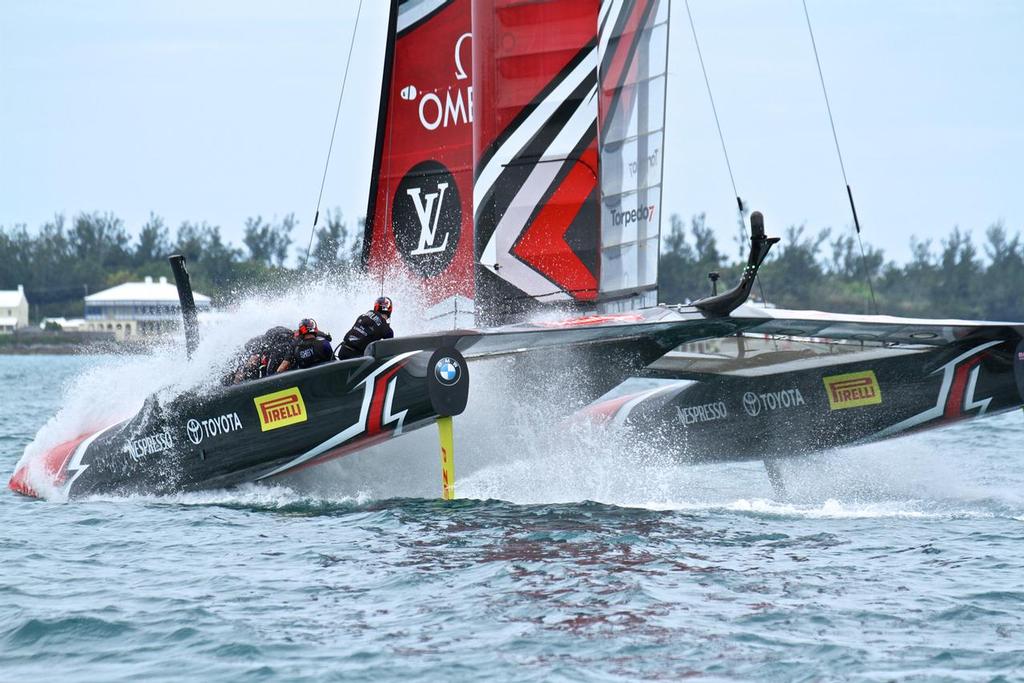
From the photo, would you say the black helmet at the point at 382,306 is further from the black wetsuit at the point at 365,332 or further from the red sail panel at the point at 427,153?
the red sail panel at the point at 427,153

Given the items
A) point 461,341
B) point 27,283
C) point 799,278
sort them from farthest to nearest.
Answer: point 27,283
point 799,278
point 461,341

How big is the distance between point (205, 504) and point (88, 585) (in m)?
2.19

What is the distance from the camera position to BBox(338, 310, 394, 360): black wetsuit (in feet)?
27.1

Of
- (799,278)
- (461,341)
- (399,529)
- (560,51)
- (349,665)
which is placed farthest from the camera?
(799,278)

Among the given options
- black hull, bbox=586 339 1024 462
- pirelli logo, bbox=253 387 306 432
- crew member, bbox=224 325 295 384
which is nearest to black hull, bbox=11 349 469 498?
pirelli logo, bbox=253 387 306 432

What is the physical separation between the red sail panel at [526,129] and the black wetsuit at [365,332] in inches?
56.5

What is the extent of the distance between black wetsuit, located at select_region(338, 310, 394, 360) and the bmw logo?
2.23ft

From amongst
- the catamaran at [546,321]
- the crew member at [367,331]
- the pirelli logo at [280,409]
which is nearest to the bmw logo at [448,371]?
the catamaran at [546,321]

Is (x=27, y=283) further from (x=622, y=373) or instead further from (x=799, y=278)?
(x=622, y=373)

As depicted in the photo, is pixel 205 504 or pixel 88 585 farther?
pixel 205 504

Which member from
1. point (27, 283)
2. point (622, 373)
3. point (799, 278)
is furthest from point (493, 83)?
point (27, 283)

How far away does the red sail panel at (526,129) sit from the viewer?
9.54 meters

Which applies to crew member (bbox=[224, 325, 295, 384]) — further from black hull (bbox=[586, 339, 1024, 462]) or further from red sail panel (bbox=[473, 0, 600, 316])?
black hull (bbox=[586, 339, 1024, 462])

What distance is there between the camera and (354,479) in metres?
8.73
